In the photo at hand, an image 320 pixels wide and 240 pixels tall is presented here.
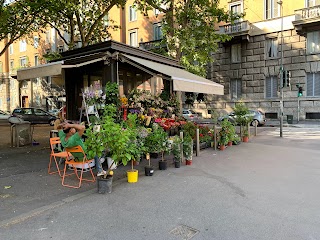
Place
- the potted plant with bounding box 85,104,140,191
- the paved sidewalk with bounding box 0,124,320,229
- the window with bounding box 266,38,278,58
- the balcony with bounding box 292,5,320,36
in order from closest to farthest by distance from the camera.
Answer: the paved sidewalk with bounding box 0,124,320,229
the potted plant with bounding box 85,104,140,191
the balcony with bounding box 292,5,320,36
the window with bounding box 266,38,278,58

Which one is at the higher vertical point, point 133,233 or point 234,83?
point 234,83

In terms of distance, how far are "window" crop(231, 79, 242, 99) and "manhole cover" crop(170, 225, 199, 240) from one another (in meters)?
23.5

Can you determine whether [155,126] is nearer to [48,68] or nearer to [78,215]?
[48,68]

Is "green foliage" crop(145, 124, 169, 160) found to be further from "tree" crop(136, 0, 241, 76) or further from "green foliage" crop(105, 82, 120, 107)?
"tree" crop(136, 0, 241, 76)

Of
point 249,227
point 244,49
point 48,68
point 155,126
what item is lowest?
point 249,227

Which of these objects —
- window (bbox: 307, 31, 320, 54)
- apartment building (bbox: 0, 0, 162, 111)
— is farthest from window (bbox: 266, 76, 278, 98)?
apartment building (bbox: 0, 0, 162, 111)

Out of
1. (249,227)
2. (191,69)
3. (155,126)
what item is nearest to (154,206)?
(249,227)

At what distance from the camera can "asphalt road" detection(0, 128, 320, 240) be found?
3592 millimetres

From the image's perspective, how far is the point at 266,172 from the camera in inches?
267

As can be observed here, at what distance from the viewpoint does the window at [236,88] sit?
2588 centimetres

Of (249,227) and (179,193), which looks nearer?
(249,227)

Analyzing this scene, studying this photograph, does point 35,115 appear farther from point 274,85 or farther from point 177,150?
point 274,85

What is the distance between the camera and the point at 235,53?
25.9 metres

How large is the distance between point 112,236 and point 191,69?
1453 cm
